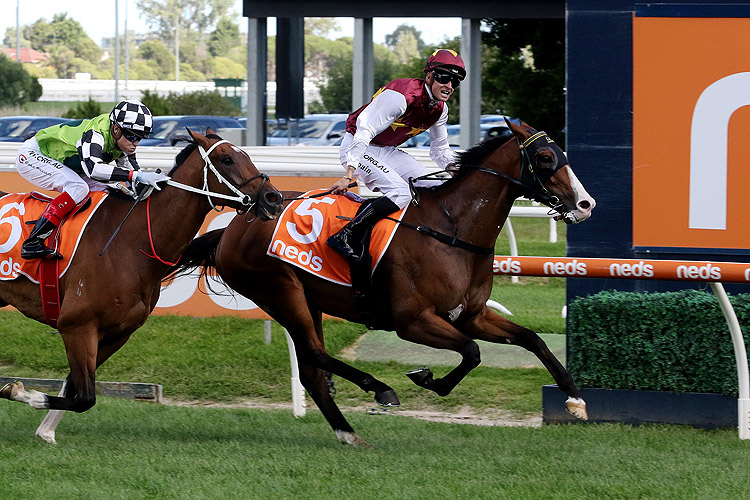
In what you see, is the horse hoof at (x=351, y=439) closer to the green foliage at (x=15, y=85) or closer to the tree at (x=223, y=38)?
the green foliage at (x=15, y=85)

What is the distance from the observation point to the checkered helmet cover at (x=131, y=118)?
5289 millimetres

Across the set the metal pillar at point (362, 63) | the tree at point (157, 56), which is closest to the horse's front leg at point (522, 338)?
the metal pillar at point (362, 63)

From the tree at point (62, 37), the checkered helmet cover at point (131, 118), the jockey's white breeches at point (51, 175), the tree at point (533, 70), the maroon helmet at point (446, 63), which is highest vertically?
the tree at point (62, 37)

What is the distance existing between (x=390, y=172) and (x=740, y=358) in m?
2.04

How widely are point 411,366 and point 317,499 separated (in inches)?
129

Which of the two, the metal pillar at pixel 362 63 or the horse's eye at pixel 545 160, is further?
the metal pillar at pixel 362 63

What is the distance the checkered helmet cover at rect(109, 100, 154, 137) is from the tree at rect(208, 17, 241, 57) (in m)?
97.8

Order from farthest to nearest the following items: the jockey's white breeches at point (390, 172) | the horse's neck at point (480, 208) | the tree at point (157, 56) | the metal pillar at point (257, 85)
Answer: the tree at point (157, 56) < the metal pillar at point (257, 85) < the jockey's white breeches at point (390, 172) < the horse's neck at point (480, 208)

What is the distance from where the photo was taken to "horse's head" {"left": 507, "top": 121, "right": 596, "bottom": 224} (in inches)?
200

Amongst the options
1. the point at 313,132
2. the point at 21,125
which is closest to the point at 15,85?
the point at 21,125

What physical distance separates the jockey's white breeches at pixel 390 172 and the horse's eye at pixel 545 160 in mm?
703

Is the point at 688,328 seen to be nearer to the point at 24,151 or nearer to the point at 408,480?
the point at 408,480

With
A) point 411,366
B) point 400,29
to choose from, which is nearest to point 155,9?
point 400,29

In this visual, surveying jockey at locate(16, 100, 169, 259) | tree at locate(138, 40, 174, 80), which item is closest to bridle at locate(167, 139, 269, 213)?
jockey at locate(16, 100, 169, 259)
